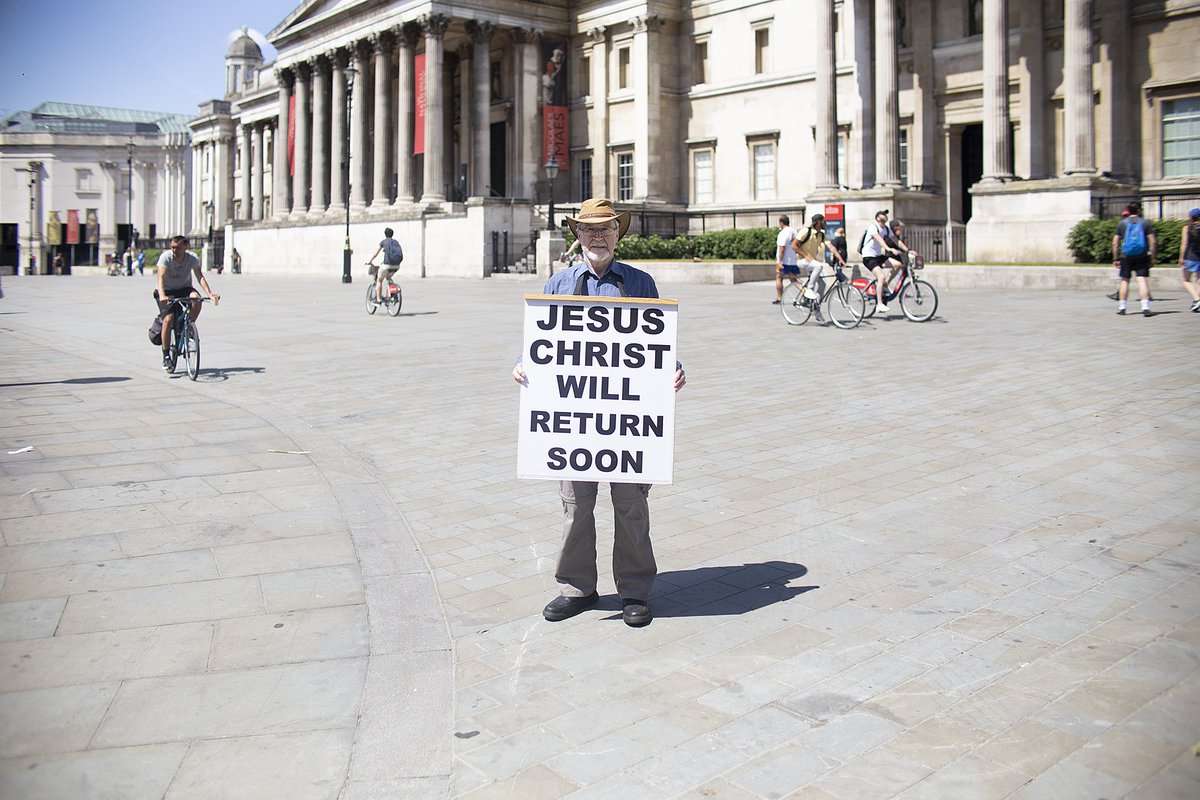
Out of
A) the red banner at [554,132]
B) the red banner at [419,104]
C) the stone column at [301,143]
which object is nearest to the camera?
the red banner at [419,104]

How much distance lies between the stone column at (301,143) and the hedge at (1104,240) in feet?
153

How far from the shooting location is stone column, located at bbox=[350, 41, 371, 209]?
188 feet

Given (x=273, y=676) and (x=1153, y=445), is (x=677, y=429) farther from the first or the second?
(x=273, y=676)

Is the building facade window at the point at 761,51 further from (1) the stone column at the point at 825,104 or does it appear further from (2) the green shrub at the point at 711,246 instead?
(2) the green shrub at the point at 711,246

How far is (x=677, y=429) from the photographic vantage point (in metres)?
10.4

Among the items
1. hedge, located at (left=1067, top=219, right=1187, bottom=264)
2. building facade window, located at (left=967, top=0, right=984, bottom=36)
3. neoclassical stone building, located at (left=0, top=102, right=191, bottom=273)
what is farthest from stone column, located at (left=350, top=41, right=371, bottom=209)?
neoclassical stone building, located at (left=0, top=102, right=191, bottom=273)

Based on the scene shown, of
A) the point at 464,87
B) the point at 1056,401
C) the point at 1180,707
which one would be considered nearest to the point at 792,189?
the point at 464,87

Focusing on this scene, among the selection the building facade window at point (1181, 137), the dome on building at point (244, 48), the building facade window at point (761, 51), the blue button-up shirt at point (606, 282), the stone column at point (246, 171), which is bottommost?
the blue button-up shirt at point (606, 282)

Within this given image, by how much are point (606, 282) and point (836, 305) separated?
14.6m

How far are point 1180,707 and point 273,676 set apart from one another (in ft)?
12.0

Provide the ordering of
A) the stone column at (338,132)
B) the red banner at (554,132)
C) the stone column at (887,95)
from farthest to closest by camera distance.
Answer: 1. the stone column at (338,132)
2. the red banner at (554,132)
3. the stone column at (887,95)

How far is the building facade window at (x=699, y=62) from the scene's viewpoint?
49188 mm

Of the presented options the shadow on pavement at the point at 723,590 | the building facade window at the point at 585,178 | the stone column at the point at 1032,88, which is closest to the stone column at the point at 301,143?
the building facade window at the point at 585,178

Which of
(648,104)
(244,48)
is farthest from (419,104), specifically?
(244,48)
